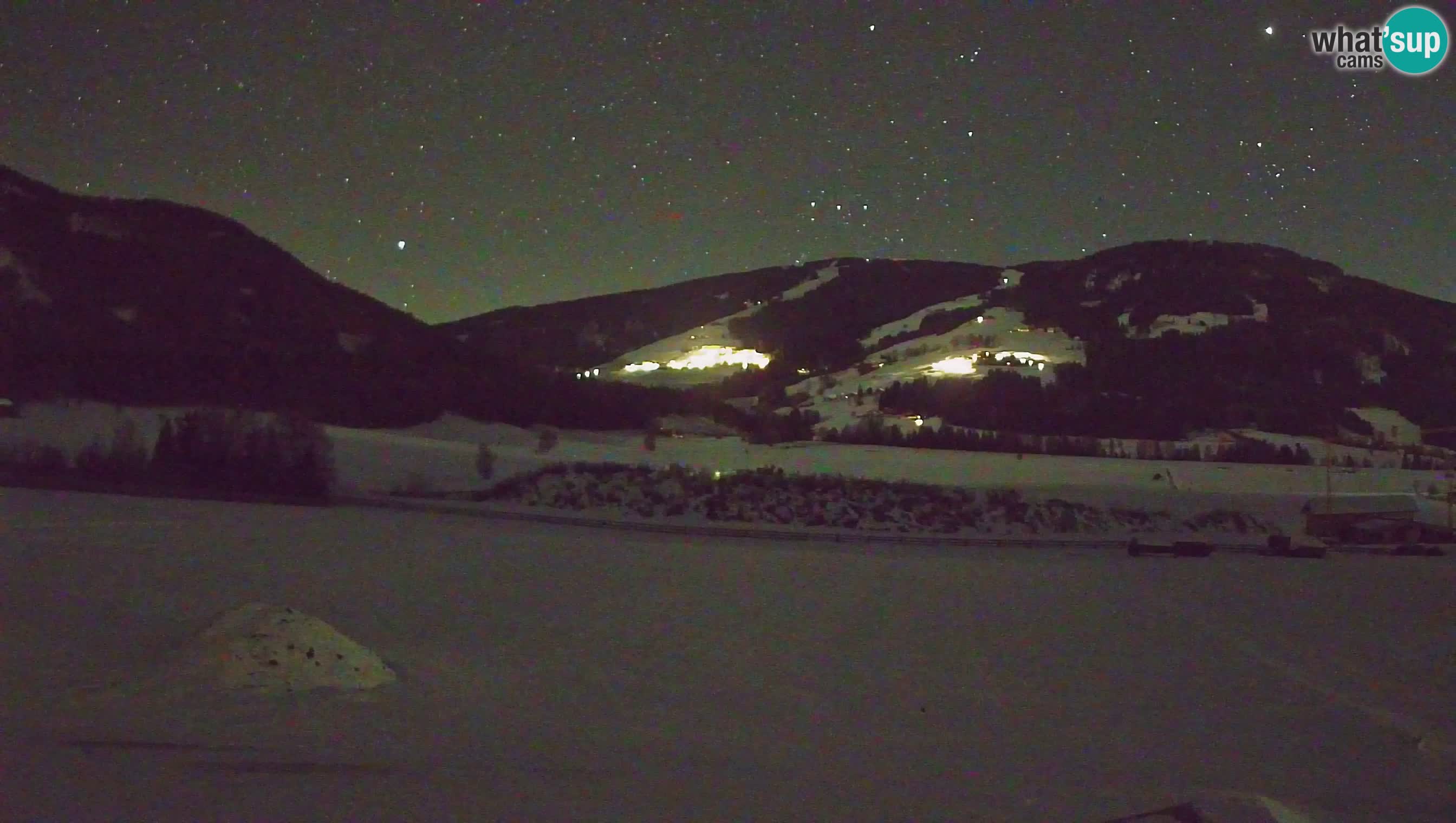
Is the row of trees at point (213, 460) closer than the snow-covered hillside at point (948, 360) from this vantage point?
Yes

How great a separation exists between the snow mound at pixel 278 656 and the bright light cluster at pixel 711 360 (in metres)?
90.5

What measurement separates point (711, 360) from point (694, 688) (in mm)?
98080

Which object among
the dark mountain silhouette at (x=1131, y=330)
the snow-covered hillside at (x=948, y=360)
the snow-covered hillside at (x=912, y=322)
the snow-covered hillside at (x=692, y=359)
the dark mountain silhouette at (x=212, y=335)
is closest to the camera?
the dark mountain silhouette at (x=212, y=335)

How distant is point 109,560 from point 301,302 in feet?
187

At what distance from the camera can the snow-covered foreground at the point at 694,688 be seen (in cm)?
500

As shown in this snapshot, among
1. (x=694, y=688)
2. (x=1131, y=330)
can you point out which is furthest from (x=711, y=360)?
(x=694, y=688)

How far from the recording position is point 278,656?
6113 millimetres

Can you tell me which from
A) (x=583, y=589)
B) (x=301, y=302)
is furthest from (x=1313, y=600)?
(x=301, y=302)

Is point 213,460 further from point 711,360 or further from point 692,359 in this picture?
point 692,359

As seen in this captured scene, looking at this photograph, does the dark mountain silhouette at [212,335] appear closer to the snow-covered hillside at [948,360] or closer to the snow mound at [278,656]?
the snow-covered hillside at [948,360]

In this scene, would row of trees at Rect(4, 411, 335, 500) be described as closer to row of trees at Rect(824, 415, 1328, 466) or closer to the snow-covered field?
the snow-covered field

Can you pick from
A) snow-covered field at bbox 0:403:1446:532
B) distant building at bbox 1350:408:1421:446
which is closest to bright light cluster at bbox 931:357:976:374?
distant building at bbox 1350:408:1421:446

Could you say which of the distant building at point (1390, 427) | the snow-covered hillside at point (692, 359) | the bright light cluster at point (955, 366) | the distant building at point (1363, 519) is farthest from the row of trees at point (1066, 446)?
the snow-covered hillside at point (692, 359)

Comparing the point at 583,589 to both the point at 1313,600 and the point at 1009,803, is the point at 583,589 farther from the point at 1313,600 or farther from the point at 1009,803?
the point at 1313,600
